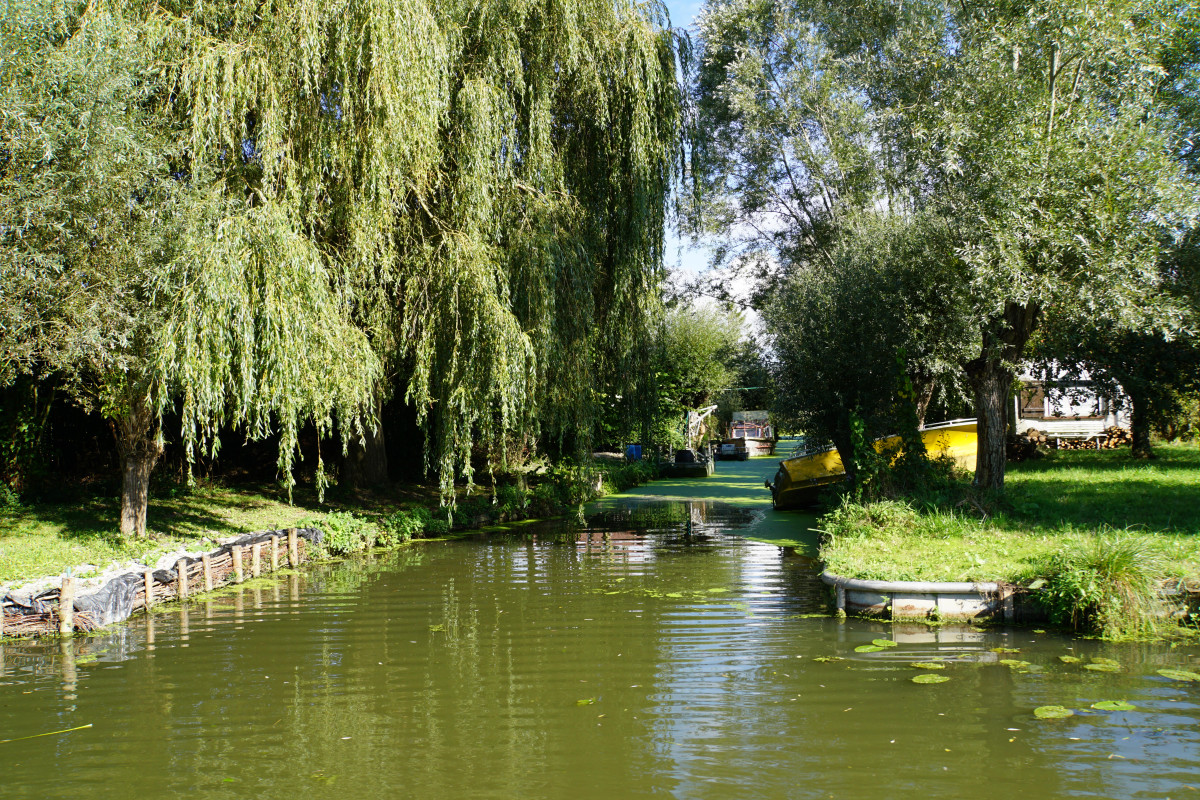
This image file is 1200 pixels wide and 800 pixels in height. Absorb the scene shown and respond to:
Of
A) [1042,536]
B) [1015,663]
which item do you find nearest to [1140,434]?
[1042,536]

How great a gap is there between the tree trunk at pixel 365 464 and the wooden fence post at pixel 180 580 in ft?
23.0

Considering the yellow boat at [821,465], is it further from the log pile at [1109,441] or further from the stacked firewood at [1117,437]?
the stacked firewood at [1117,437]

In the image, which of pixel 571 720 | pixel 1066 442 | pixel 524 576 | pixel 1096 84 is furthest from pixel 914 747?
pixel 1066 442

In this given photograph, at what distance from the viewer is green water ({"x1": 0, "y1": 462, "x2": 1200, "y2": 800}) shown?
4.91 metres

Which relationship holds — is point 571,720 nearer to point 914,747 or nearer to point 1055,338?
point 914,747

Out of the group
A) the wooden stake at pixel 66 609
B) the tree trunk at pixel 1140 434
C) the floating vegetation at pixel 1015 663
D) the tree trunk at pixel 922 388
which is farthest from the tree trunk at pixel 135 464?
the tree trunk at pixel 1140 434

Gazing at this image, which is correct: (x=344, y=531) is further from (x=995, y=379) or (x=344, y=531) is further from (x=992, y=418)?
(x=995, y=379)

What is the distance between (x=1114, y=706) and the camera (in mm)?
5742

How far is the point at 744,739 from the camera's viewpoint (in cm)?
545

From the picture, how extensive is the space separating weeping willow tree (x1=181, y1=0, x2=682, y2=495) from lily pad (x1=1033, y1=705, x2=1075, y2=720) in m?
7.80

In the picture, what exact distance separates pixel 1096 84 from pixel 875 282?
160 inches

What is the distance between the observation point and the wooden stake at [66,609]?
864 centimetres

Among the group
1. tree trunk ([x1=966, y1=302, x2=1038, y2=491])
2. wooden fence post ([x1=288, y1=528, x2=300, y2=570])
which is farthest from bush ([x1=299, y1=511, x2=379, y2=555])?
tree trunk ([x1=966, y1=302, x2=1038, y2=491])

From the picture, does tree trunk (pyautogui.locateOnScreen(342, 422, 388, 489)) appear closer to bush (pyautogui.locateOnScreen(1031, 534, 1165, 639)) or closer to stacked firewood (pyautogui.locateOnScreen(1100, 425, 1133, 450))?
bush (pyautogui.locateOnScreen(1031, 534, 1165, 639))
